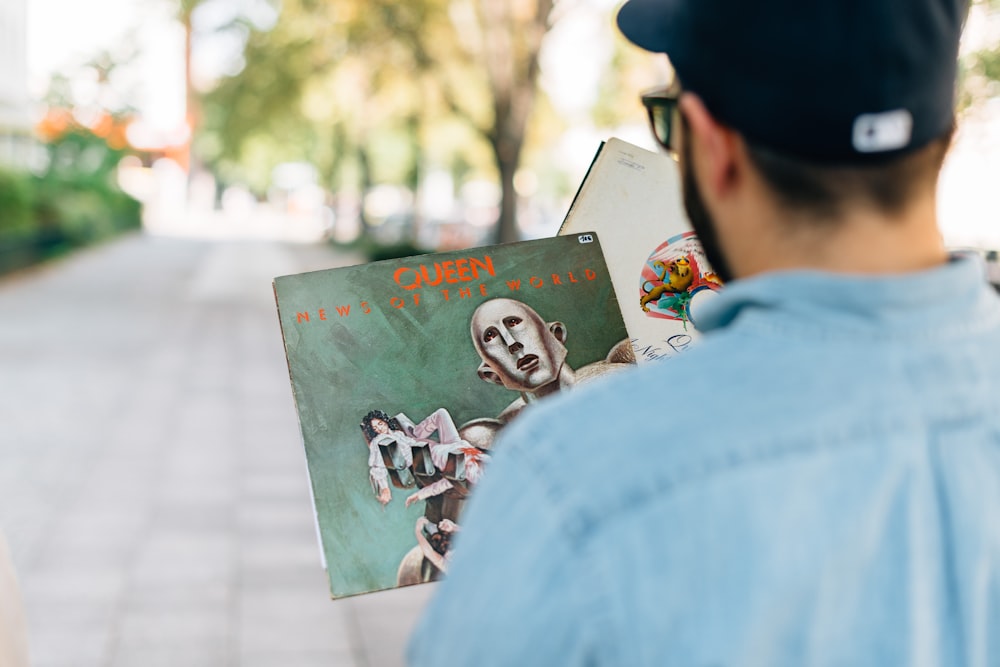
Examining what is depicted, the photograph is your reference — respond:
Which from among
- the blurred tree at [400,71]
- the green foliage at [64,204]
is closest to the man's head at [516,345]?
the blurred tree at [400,71]

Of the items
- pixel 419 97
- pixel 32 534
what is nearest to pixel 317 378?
pixel 32 534

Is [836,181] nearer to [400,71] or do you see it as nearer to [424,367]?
[424,367]

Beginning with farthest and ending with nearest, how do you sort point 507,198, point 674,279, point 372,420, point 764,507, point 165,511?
point 507,198 < point 165,511 < point 674,279 < point 372,420 < point 764,507

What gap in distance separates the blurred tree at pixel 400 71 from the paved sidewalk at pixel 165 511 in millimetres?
4708

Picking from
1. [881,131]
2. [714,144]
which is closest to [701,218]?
[714,144]

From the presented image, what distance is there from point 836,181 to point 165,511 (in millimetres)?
6395

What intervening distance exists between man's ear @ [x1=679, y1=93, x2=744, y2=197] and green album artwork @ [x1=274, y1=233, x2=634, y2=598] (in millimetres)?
676

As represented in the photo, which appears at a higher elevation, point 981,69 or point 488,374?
point 981,69

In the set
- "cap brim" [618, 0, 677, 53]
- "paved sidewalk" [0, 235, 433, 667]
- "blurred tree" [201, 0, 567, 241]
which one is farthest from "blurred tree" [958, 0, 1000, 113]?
"blurred tree" [201, 0, 567, 241]

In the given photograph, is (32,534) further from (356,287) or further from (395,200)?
(395,200)

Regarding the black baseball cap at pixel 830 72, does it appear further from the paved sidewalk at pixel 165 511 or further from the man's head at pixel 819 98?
the paved sidewalk at pixel 165 511

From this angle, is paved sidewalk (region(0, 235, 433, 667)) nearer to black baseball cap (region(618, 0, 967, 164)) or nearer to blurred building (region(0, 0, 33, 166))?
black baseball cap (region(618, 0, 967, 164))

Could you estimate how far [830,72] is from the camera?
94cm

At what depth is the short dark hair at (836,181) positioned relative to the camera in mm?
976
